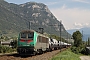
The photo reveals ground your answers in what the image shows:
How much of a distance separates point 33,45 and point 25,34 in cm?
209

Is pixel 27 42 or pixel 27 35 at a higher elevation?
pixel 27 35

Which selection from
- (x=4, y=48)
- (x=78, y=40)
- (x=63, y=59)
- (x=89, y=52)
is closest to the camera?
(x=63, y=59)

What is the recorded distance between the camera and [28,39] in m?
35.2

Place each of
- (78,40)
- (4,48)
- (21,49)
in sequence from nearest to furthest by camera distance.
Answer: (21,49)
(4,48)
(78,40)

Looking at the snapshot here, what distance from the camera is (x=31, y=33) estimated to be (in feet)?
117

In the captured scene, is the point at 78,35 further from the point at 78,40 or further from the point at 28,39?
the point at 28,39

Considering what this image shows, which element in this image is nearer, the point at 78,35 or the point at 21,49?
the point at 21,49

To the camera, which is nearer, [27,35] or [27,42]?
[27,42]

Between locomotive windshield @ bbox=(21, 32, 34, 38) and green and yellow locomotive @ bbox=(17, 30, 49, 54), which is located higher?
locomotive windshield @ bbox=(21, 32, 34, 38)

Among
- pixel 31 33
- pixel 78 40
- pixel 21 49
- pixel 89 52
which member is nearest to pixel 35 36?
pixel 31 33

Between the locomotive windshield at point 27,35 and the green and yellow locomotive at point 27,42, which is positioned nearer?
the green and yellow locomotive at point 27,42

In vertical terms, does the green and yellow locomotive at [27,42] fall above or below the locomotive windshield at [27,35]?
below

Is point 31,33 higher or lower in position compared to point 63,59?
higher

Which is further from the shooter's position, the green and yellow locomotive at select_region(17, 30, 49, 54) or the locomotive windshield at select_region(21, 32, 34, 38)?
the locomotive windshield at select_region(21, 32, 34, 38)
